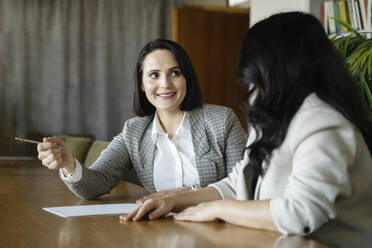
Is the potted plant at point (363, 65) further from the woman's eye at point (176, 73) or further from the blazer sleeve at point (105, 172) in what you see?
the blazer sleeve at point (105, 172)

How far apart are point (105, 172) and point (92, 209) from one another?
398mm

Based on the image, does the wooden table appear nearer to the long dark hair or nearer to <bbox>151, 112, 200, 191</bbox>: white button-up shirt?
the long dark hair

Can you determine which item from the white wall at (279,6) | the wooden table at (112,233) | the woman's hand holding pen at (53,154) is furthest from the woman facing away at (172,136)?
the white wall at (279,6)

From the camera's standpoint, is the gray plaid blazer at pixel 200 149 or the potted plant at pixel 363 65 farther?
the potted plant at pixel 363 65

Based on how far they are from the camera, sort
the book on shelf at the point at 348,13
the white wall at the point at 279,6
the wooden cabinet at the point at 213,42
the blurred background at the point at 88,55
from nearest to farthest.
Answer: the book on shelf at the point at 348,13 → the white wall at the point at 279,6 → the blurred background at the point at 88,55 → the wooden cabinet at the point at 213,42

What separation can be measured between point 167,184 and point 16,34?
4.26m

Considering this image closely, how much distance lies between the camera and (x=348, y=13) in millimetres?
3699

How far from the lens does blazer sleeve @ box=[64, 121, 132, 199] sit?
66.9 inches

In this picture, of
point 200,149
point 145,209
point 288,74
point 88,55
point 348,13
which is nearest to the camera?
point 288,74

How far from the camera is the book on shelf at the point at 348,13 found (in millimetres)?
3545

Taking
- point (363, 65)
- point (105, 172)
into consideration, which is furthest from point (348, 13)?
point (105, 172)

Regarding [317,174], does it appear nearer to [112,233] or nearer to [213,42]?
[112,233]

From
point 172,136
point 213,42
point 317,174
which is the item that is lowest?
point 172,136

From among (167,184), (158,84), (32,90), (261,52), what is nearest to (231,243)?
(261,52)
